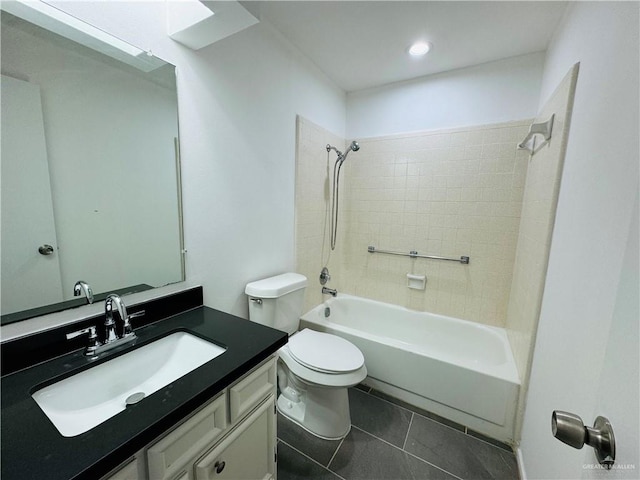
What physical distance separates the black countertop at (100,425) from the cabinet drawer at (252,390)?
58mm

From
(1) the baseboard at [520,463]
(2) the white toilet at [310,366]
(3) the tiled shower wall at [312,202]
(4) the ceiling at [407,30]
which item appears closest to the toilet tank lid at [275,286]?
(2) the white toilet at [310,366]

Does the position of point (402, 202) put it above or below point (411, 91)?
below

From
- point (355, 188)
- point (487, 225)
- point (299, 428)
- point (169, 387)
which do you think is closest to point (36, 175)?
point (169, 387)

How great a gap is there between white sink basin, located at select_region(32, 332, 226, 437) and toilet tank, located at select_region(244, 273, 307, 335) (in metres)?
0.51

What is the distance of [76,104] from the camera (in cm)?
90

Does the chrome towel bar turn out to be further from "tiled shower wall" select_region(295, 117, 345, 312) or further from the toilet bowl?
the toilet bowl

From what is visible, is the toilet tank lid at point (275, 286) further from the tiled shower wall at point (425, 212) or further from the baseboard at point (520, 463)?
the baseboard at point (520, 463)

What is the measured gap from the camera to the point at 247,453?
969 mm

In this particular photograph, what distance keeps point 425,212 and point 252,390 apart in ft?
6.35

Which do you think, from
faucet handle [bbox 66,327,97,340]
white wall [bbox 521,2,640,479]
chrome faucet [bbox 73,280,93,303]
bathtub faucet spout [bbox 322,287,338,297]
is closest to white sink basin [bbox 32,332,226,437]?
faucet handle [bbox 66,327,97,340]

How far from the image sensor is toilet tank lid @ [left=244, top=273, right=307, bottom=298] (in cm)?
155

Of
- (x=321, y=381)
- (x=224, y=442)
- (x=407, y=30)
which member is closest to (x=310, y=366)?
(x=321, y=381)

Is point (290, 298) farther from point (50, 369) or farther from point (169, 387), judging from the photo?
point (50, 369)

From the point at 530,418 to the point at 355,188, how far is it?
2019mm
